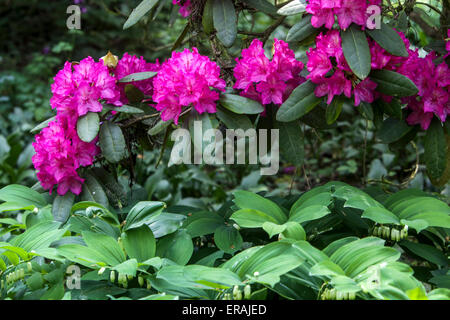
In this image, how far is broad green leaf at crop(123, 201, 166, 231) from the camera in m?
1.28

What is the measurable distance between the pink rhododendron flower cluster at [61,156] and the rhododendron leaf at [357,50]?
2.60ft

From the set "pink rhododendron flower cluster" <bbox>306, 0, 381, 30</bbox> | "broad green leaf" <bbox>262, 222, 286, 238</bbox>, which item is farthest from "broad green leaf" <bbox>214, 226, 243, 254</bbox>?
"pink rhododendron flower cluster" <bbox>306, 0, 381, 30</bbox>

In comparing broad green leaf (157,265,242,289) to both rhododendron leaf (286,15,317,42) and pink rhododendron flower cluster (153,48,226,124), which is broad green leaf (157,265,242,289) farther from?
rhododendron leaf (286,15,317,42)

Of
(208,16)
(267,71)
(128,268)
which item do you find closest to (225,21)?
(208,16)

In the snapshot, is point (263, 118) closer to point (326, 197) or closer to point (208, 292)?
point (326, 197)

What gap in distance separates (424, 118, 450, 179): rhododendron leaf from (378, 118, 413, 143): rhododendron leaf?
0.07 meters

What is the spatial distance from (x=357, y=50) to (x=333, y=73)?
112 mm

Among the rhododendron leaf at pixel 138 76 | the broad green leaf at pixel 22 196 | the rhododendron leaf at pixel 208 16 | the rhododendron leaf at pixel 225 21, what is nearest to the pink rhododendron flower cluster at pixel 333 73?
the rhododendron leaf at pixel 225 21

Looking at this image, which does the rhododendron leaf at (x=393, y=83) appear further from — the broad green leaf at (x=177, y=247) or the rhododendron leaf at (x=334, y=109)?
the broad green leaf at (x=177, y=247)

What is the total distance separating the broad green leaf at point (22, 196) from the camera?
146 centimetres

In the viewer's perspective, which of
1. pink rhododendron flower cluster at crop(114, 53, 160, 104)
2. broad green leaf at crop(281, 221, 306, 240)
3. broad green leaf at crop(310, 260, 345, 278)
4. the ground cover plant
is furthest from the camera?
pink rhododendron flower cluster at crop(114, 53, 160, 104)

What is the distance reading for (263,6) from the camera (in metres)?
1.56

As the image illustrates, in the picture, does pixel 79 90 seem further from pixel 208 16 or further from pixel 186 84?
pixel 208 16
